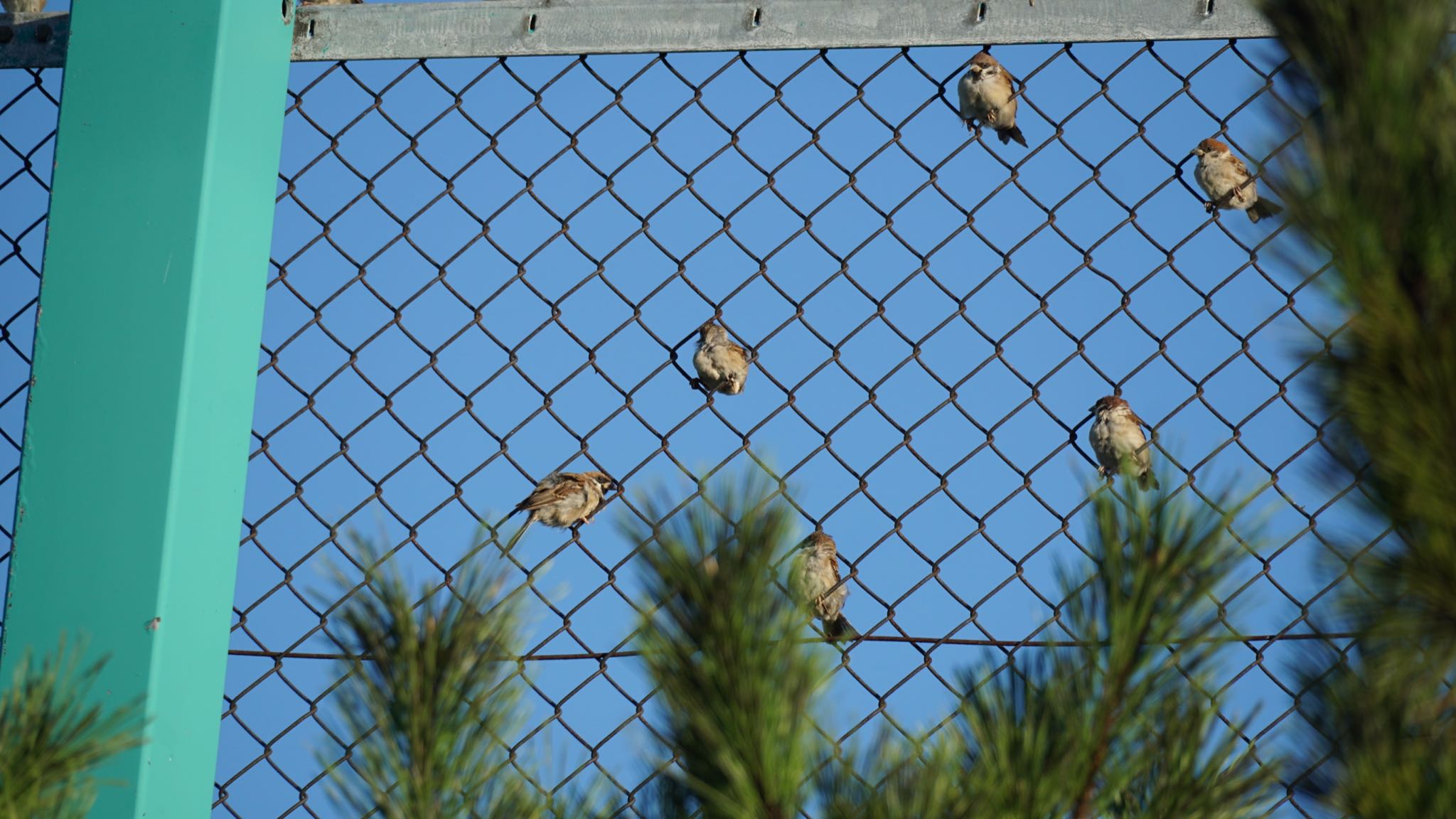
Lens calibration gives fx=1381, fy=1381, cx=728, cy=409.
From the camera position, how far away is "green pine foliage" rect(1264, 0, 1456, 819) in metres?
0.83

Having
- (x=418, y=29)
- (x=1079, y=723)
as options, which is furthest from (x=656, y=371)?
(x=1079, y=723)

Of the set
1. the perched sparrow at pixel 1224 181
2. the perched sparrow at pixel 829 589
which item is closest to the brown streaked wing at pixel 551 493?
the perched sparrow at pixel 829 589

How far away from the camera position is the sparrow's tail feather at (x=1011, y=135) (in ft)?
9.60

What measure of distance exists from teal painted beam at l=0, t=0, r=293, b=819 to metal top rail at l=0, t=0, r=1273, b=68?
1.03 feet

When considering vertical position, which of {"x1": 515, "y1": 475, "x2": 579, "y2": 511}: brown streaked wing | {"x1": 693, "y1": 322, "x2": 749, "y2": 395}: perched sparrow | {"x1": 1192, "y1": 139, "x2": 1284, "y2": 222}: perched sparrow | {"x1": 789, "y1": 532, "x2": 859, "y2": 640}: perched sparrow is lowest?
{"x1": 789, "y1": 532, "x2": 859, "y2": 640}: perched sparrow

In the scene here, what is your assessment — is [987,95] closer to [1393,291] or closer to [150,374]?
[150,374]

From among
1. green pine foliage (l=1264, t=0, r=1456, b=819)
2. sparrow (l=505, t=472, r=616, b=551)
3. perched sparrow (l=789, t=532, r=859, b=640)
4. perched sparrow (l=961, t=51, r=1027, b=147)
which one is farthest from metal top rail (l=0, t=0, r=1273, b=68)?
green pine foliage (l=1264, t=0, r=1456, b=819)

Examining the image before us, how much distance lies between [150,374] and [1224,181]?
7.30ft

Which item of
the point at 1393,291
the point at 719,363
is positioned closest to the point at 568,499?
the point at 719,363

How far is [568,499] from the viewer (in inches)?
123

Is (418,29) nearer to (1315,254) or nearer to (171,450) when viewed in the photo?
(171,450)

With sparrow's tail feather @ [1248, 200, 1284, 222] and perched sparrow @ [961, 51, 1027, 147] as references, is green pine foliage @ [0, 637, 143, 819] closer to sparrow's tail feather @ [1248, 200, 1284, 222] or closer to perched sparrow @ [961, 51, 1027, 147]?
perched sparrow @ [961, 51, 1027, 147]

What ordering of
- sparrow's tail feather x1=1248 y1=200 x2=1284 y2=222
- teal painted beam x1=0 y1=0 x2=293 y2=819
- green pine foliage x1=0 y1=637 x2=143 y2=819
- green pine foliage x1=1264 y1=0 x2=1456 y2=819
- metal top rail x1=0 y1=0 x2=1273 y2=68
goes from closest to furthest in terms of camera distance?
green pine foliage x1=1264 y1=0 x2=1456 y2=819 → green pine foliage x1=0 y1=637 x2=143 y2=819 → teal painted beam x1=0 y1=0 x2=293 y2=819 → metal top rail x1=0 y1=0 x2=1273 y2=68 → sparrow's tail feather x1=1248 y1=200 x2=1284 y2=222

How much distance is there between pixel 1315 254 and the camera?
881 millimetres
